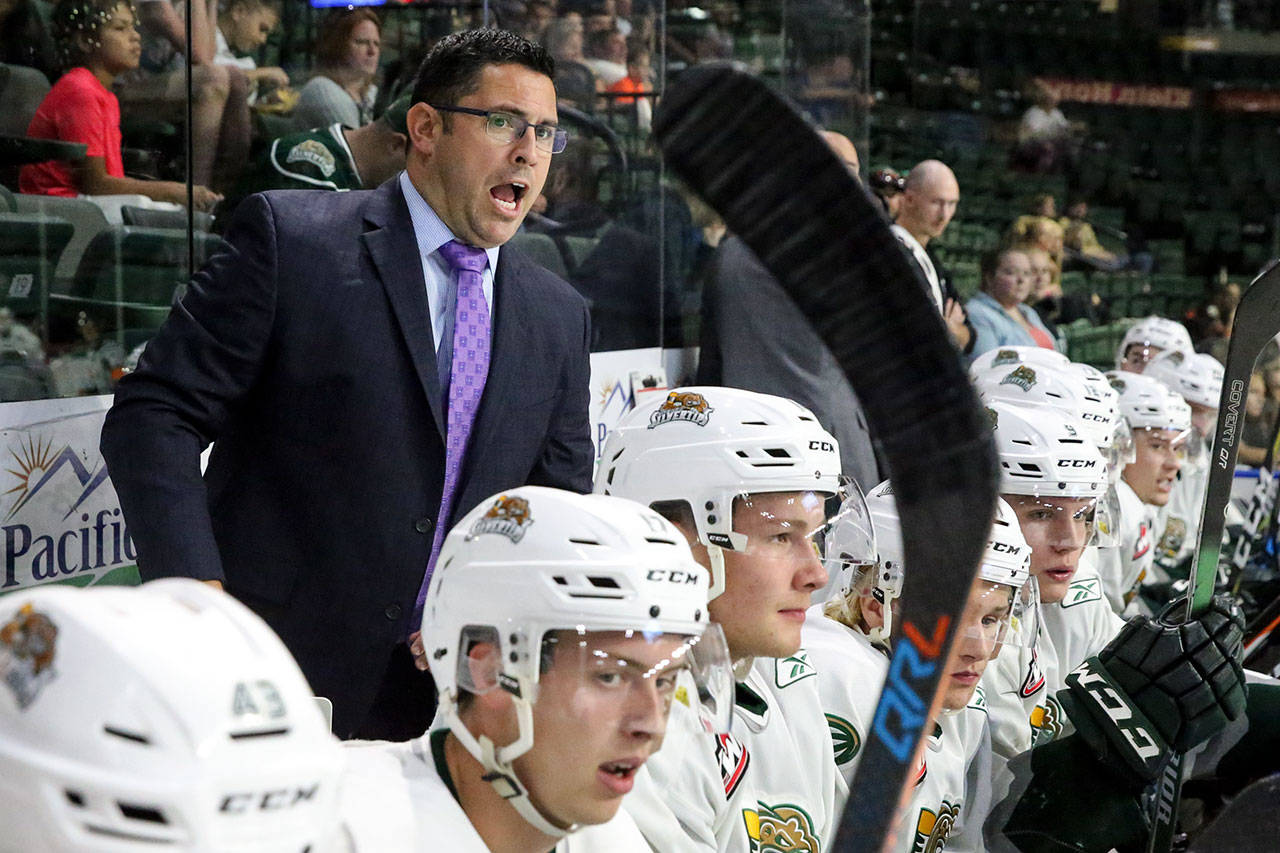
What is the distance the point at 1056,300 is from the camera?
8555 mm

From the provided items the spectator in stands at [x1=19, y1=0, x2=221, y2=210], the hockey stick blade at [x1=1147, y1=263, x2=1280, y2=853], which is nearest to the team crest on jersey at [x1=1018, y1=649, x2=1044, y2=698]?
the hockey stick blade at [x1=1147, y1=263, x2=1280, y2=853]

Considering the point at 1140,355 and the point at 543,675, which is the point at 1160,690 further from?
the point at 1140,355

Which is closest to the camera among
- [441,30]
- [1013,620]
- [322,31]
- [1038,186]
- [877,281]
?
[877,281]

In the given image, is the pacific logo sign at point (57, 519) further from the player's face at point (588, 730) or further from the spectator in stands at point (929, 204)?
the spectator in stands at point (929, 204)

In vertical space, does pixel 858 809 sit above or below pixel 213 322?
below

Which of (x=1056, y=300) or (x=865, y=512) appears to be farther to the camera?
(x=1056, y=300)

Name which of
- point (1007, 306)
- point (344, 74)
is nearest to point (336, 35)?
point (344, 74)

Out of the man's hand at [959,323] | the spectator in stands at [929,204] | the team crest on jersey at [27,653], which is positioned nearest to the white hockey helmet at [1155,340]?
the man's hand at [959,323]

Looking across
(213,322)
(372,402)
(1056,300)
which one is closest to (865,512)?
(372,402)

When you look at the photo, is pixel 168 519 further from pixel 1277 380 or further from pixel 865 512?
pixel 1277 380

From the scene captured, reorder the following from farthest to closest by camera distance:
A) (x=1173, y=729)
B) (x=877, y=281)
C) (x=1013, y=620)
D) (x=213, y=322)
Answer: (x=1013, y=620) → (x=1173, y=729) → (x=213, y=322) → (x=877, y=281)

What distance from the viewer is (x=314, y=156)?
3672 millimetres

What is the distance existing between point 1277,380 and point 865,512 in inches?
185

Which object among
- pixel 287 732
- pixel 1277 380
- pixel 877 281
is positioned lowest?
pixel 1277 380
